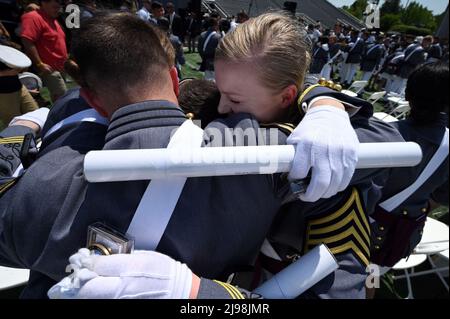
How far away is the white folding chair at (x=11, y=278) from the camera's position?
1.63 meters

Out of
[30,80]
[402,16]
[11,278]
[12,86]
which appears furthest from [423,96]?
[30,80]

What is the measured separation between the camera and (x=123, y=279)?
62 centimetres

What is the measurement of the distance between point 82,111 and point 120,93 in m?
0.24

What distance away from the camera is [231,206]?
746mm

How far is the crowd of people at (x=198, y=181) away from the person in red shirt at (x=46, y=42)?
3338 millimetres

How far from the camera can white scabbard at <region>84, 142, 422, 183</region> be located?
23.1 inches

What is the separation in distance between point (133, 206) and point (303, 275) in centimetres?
43

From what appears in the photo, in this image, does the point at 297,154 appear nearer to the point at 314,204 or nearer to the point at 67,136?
the point at 314,204

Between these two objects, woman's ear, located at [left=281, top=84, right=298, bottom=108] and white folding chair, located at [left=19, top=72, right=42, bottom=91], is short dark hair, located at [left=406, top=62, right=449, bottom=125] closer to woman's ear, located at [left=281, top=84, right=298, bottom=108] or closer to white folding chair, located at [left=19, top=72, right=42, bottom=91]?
woman's ear, located at [left=281, top=84, right=298, bottom=108]

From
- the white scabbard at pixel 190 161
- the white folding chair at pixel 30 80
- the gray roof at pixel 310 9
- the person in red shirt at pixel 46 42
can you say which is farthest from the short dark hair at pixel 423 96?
the person in red shirt at pixel 46 42

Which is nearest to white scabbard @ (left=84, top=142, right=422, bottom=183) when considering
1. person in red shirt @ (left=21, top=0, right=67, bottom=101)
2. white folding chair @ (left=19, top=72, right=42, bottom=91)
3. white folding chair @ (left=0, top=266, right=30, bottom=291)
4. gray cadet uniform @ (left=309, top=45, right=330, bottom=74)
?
white folding chair @ (left=0, top=266, right=30, bottom=291)

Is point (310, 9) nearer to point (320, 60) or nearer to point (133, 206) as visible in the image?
point (133, 206)

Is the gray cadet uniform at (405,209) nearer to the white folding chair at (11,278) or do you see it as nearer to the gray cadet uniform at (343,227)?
the gray cadet uniform at (343,227)

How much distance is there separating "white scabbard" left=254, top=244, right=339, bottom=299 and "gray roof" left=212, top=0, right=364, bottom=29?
23.9 inches
